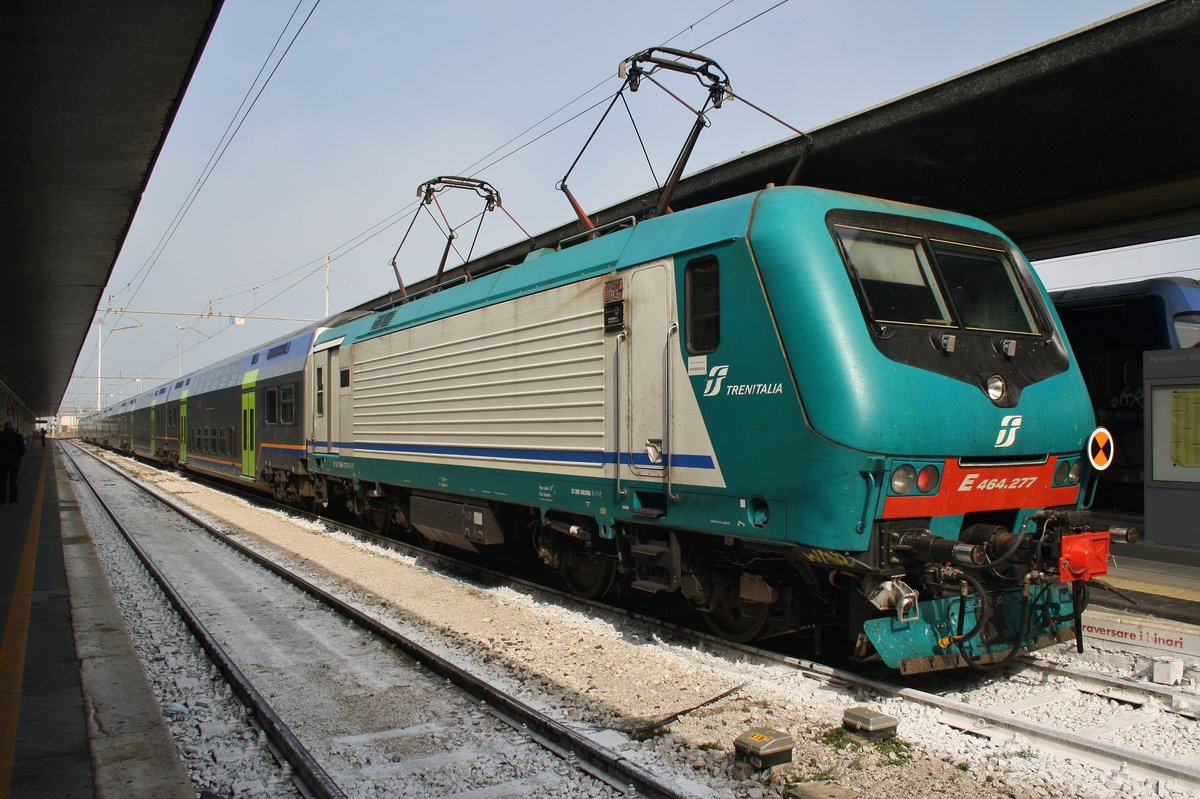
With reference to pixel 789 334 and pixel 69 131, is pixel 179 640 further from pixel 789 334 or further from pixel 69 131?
pixel 789 334

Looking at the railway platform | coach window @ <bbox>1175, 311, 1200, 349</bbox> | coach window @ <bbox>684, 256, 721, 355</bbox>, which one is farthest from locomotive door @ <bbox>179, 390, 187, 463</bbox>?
coach window @ <bbox>1175, 311, 1200, 349</bbox>

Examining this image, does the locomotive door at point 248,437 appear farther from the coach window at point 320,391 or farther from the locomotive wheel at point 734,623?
the locomotive wheel at point 734,623

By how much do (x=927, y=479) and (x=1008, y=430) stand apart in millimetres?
730

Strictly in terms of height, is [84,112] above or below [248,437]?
above

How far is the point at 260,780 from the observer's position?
4.39 metres

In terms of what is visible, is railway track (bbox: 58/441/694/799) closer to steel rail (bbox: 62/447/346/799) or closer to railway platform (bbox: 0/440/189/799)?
steel rail (bbox: 62/447/346/799)

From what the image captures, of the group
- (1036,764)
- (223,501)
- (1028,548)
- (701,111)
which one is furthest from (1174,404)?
(223,501)

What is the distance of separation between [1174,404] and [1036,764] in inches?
250

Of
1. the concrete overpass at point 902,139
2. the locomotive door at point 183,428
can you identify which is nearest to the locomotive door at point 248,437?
the concrete overpass at point 902,139

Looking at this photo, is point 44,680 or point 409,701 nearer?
point 409,701

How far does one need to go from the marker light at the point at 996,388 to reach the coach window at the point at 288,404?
1198 centimetres

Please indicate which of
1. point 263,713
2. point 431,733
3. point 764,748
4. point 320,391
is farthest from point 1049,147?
point 320,391

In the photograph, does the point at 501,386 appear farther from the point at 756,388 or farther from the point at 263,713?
the point at 263,713

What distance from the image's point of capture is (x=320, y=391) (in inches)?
535
